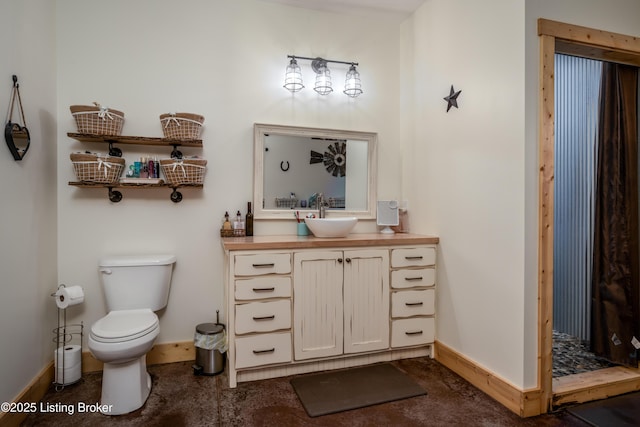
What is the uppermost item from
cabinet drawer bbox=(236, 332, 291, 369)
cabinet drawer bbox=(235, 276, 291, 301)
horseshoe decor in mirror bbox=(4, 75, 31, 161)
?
horseshoe decor in mirror bbox=(4, 75, 31, 161)

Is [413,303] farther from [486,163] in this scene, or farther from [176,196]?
[176,196]

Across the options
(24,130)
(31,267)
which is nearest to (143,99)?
(24,130)

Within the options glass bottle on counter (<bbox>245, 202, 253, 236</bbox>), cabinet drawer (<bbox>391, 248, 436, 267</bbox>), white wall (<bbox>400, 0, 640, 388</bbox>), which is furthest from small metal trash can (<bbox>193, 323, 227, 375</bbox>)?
white wall (<bbox>400, 0, 640, 388</bbox>)

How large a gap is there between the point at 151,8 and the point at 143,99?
26.3 inches

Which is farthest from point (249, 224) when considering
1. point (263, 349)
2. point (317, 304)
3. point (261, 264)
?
point (263, 349)

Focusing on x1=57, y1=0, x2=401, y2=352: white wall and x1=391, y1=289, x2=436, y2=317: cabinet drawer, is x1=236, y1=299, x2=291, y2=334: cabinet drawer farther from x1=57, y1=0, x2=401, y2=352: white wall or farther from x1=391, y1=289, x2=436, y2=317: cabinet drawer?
x1=391, y1=289, x2=436, y2=317: cabinet drawer

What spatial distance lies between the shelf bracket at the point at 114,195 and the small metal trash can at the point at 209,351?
109cm

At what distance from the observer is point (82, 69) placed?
Answer: 2416 mm

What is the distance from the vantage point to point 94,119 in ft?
7.40

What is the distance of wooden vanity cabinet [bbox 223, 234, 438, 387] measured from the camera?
220cm

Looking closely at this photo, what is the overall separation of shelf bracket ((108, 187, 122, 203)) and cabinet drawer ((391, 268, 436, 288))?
79.4 inches

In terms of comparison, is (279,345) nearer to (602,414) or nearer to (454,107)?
(602,414)

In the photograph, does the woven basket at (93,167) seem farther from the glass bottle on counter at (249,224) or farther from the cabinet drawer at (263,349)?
the cabinet drawer at (263,349)

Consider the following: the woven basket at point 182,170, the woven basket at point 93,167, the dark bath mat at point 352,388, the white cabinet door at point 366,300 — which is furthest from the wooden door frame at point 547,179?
the woven basket at point 93,167
